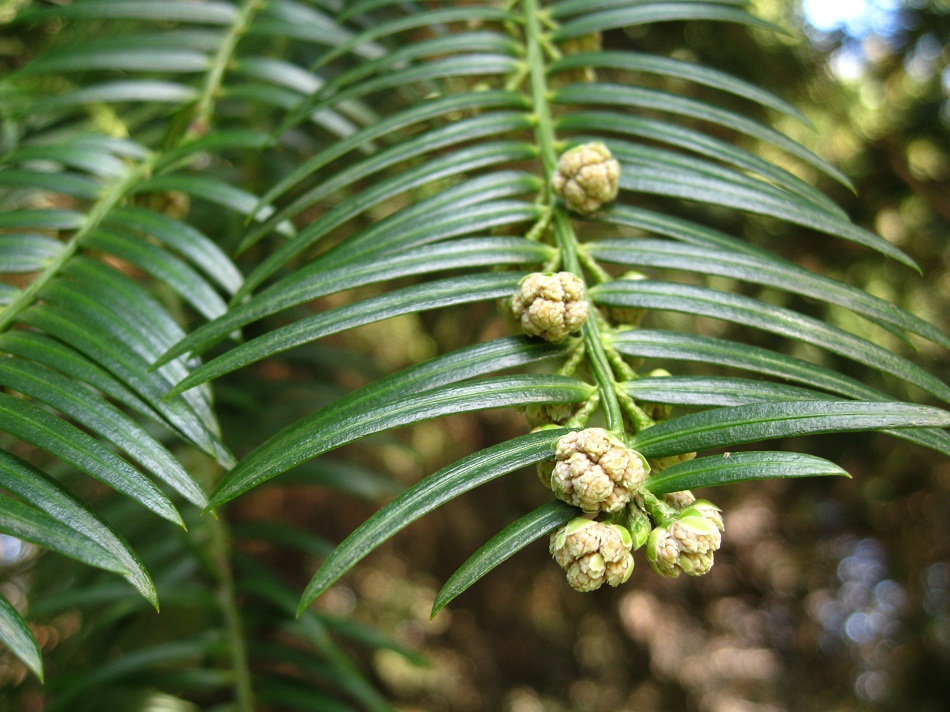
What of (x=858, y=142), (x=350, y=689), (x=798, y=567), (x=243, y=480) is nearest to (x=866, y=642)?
(x=798, y=567)

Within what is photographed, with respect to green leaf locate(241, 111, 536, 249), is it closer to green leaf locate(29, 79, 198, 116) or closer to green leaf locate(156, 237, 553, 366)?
green leaf locate(156, 237, 553, 366)

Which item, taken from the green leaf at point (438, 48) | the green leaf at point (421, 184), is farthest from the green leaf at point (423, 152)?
the green leaf at point (438, 48)

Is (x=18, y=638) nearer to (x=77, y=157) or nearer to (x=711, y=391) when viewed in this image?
(x=711, y=391)

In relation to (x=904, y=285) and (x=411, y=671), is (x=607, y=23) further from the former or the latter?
(x=411, y=671)

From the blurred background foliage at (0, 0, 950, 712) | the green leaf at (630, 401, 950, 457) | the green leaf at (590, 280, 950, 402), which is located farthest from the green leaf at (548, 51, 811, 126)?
the blurred background foliage at (0, 0, 950, 712)

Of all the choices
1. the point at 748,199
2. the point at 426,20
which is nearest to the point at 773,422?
the point at 748,199

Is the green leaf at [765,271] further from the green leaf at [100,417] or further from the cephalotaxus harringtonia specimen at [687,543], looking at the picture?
the green leaf at [100,417]

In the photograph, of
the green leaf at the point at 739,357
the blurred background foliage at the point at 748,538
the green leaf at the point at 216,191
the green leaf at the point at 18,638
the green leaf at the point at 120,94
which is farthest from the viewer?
the blurred background foliage at the point at 748,538
